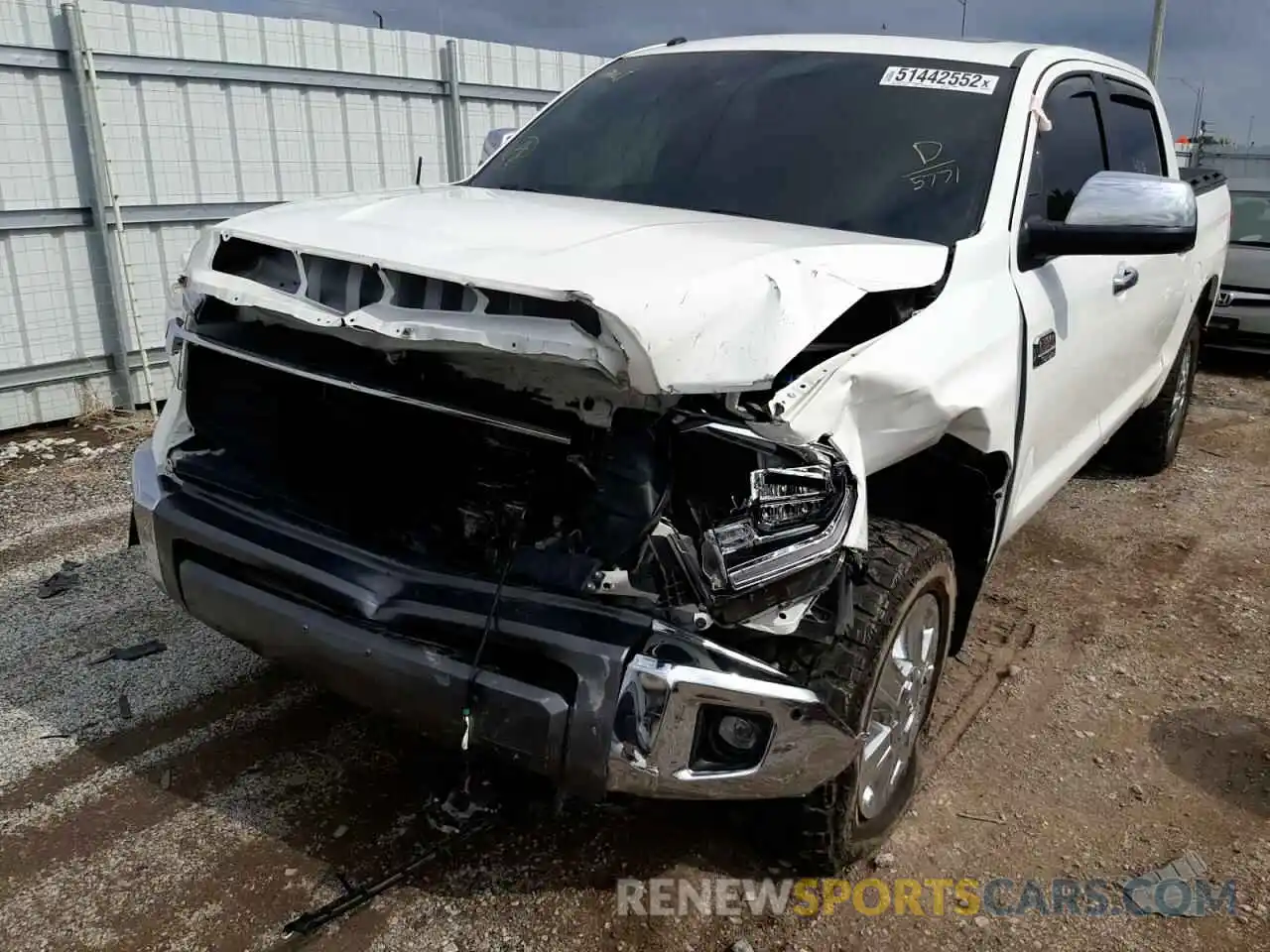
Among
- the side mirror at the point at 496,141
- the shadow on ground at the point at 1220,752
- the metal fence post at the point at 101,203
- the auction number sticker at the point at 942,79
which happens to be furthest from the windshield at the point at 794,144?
the metal fence post at the point at 101,203

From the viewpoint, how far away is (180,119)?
22.6ft

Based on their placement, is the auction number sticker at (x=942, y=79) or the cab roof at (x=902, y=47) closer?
the auction number sticker at (x=942, y=79)

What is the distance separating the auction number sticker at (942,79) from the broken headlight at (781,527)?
178cm

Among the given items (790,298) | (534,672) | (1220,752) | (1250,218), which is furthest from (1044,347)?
(1250,218)

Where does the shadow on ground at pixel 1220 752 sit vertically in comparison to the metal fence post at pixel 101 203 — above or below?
below

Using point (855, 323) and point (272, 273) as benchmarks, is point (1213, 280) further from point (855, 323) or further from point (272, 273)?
point (272, 273)

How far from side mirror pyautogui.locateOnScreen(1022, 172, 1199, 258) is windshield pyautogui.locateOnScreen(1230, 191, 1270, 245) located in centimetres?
747

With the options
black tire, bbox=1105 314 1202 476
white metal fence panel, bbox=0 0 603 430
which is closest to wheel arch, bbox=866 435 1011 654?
black tire, bbox=1105 314 1202 476

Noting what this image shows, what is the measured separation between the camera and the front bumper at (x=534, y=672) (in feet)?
6.86

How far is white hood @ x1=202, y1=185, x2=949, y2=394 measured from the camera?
205 cm

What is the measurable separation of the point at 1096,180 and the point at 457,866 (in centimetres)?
264

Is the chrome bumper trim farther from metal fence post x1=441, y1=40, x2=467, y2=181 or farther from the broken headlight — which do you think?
metal fence post x1=441, y1=40, x2=467, y2=181

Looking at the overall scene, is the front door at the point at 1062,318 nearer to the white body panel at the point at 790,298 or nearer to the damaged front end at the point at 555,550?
the white body panel at the point at 790,298

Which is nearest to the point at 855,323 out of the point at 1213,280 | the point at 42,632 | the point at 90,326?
the point at 42,632
